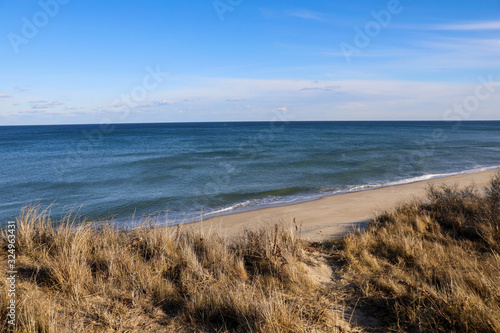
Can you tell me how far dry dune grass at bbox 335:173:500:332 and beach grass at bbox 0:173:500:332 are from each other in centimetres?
2

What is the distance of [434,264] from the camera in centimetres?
523

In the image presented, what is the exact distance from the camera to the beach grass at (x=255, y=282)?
3.54m

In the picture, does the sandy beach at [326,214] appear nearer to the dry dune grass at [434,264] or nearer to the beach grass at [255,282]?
the dry dune grass at [434,264]

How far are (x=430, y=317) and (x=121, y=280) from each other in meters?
4.31

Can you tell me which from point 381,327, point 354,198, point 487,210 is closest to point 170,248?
point 381,327

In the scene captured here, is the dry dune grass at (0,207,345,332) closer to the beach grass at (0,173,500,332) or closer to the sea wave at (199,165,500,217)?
the beach grass at (0,173,500,332)

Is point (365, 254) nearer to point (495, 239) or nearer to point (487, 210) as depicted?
point (495, 239)

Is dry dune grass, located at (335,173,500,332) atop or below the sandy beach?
atop

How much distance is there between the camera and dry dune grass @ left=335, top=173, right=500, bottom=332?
11.8ft

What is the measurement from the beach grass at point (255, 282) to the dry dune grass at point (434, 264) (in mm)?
23

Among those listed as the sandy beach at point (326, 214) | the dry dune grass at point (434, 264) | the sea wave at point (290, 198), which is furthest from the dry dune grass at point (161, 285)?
the sea wave at point (290, 198)
